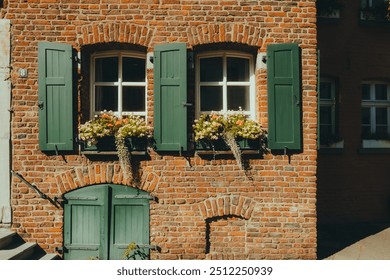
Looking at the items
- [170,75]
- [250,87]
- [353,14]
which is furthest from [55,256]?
[353,14]

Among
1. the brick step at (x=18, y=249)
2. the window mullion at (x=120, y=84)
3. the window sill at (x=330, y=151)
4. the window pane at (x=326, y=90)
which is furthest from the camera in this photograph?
the window pane at (x=326, y=90)

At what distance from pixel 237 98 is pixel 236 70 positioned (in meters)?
0.47

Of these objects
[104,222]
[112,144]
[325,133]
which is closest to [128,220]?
[104,222]

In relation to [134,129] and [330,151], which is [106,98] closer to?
[134,129]

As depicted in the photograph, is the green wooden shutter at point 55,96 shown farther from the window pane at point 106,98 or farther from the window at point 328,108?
the window at point 328,108

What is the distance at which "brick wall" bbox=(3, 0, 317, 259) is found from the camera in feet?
18.5

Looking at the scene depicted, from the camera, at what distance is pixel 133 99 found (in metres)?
6.00

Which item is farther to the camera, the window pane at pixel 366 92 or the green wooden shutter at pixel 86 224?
the window pane at pixel 366 92

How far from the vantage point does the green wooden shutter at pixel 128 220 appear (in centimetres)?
567

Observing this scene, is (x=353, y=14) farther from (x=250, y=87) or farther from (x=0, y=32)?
(x=0, y=32)

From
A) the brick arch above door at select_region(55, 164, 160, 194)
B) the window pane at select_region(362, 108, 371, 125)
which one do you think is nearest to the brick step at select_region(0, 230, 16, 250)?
the brick arch above door at select_region(55, 164, 160, 194)

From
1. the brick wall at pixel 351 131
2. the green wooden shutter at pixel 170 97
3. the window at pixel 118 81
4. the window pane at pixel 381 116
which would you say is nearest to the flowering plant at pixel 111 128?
the green wooden shutter at pixel 170 97

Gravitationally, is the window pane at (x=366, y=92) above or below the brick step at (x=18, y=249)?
above

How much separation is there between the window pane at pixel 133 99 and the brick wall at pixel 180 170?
1.02 ft
